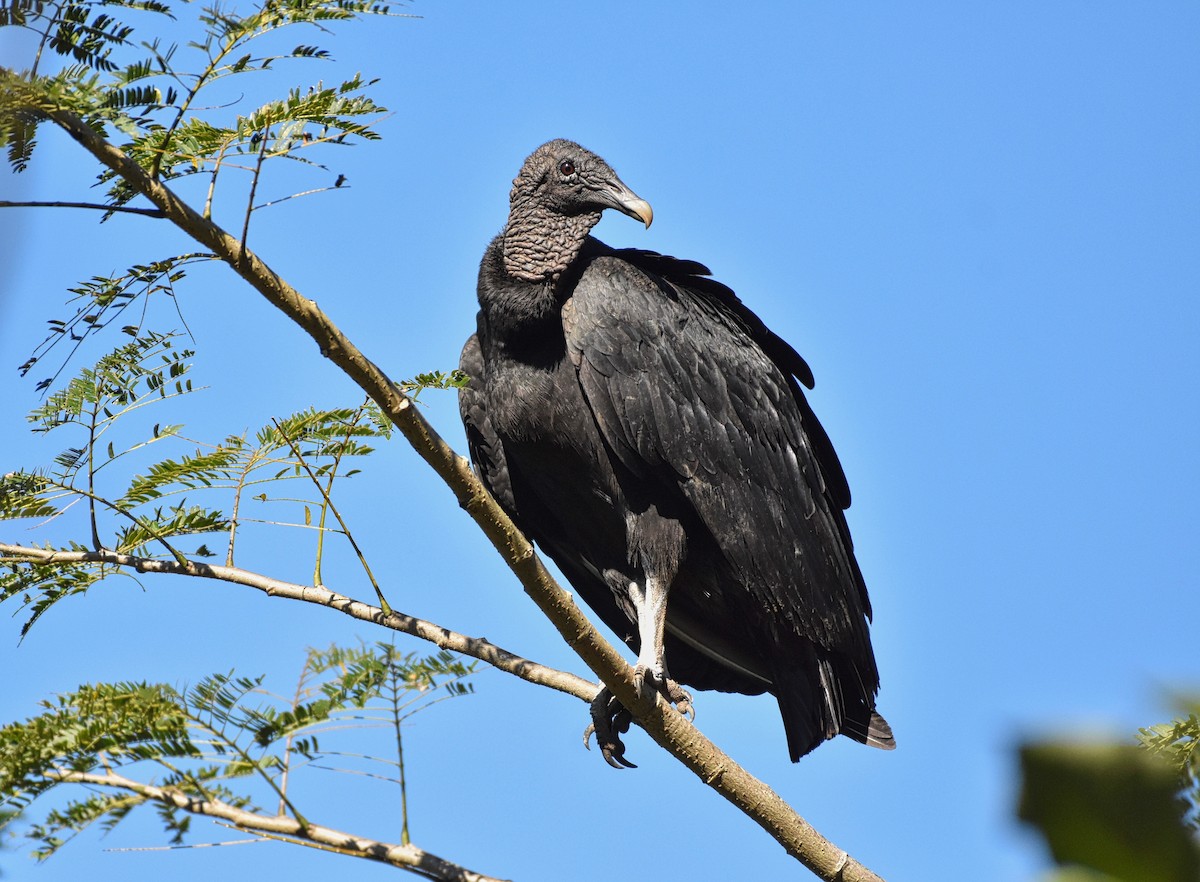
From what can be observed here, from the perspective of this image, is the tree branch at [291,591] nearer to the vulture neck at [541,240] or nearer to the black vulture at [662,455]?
the black vulture at [662,455]

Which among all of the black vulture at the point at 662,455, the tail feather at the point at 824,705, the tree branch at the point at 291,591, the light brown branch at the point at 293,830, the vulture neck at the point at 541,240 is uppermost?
the vulture neck at the point at 541,240

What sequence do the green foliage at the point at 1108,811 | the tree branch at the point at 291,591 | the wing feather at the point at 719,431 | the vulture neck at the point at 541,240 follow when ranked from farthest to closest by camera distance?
the vulture neck at the point at 541,240 → the wing feather at the point at 719,431 → the tree branch at the point at 291,591 → the green foliage at the point at 1108,811

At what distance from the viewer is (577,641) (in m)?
3.77

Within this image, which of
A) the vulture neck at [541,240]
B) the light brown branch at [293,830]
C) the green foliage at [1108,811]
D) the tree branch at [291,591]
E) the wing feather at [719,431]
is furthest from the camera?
the vulture neck at [541,240]

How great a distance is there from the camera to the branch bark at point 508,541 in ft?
9.18

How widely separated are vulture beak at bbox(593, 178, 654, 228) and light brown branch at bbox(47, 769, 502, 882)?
2789 mm

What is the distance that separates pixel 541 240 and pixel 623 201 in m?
0.40

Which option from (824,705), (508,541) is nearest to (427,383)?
(508,541)

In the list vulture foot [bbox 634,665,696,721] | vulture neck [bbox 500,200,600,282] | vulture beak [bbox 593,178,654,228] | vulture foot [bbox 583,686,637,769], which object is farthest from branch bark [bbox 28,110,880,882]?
vulture beak [bbox 593,178,654,228]

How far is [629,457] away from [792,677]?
124cm

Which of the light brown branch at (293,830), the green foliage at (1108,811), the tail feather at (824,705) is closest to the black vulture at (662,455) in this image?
the tail feather at (824,705)

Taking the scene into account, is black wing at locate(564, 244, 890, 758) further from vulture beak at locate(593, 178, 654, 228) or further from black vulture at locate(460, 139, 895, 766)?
vulture beak at locate(593, 178, 654, 228)

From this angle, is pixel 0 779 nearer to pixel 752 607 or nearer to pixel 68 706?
pixel 68 706

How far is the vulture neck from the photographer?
4.94 meters
